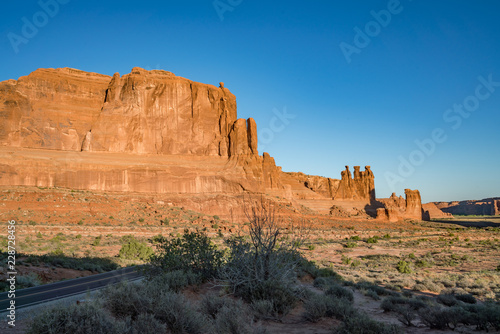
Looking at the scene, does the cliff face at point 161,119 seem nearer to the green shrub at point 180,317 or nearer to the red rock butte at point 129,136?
the red rock butte at point 129,136

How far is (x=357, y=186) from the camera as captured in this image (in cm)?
10875

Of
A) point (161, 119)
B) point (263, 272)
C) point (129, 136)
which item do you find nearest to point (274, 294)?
point (263, 272)

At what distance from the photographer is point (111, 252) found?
22125 mm

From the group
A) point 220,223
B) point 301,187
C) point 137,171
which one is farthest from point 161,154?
point 301,187

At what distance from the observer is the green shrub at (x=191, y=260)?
32.4 ft

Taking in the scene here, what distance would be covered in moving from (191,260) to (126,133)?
57630 mm

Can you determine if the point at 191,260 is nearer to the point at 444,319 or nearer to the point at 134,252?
the point at 444,319

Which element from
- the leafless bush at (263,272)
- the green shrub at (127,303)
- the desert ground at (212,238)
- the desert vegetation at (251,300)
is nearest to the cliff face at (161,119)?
the desert ground at (212,238)

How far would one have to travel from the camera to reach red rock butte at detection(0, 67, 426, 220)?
54156 mm

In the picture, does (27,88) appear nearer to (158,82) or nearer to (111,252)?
(158,82)

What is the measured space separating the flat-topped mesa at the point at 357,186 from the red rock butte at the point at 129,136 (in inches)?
1930

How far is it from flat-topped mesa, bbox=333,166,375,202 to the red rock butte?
161 feet

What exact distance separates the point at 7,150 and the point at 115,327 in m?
61.1

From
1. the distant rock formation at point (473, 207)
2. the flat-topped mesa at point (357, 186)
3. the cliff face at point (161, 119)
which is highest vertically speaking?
the cliff face at point (161, 119)
